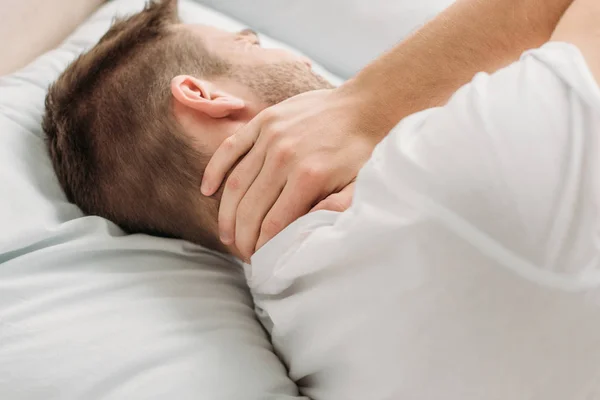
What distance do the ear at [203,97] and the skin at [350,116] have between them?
0.17 ft

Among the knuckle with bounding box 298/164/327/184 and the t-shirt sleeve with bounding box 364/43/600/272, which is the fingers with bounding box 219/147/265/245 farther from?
the t-shirt sleeve with bounding box 364/43/600/272

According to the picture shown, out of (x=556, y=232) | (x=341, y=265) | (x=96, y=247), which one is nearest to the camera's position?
(x=556, y=232)

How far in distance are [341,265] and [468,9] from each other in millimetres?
434

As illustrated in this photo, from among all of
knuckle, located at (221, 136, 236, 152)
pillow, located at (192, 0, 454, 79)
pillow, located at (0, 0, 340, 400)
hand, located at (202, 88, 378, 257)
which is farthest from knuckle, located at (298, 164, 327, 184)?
pillow, located at (192, 0, 454, 79)

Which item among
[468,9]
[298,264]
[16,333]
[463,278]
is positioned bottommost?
[16,333]

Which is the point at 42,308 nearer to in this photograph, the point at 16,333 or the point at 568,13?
the point at 16,333

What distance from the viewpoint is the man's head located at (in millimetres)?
783

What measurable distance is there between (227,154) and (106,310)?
248mm

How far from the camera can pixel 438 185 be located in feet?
1.61

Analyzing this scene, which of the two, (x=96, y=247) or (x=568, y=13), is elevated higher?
(x=568, y=13)

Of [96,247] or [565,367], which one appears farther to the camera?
[96,247]

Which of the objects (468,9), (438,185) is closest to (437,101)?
(468,9)

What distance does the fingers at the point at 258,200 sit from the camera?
72 cm

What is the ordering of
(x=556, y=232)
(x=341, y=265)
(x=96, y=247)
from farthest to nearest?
(x=96, y=247)
(x=341, y=265)
(x=556, y=232)
